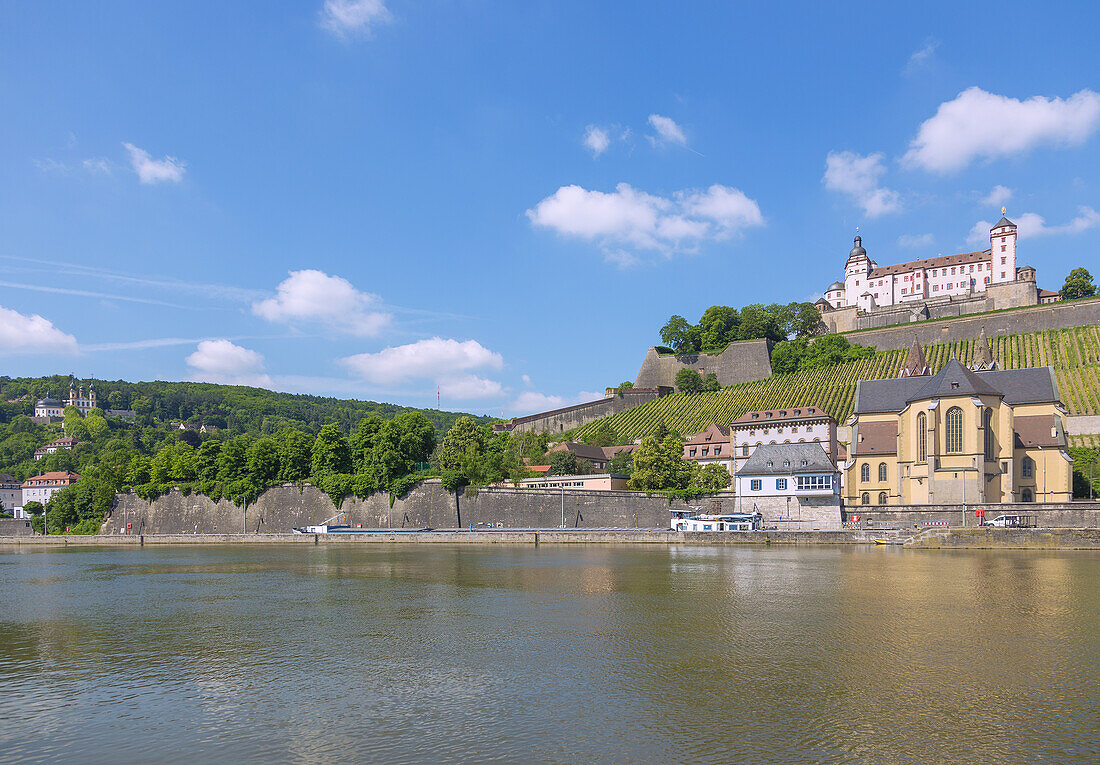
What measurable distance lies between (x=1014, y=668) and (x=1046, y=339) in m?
77.3

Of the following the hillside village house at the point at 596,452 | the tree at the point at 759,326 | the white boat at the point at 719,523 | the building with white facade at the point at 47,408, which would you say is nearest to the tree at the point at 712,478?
the white boat at the point at 719,523

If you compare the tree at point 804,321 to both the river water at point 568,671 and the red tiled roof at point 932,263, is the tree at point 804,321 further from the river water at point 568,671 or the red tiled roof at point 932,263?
the river water at point 568,671

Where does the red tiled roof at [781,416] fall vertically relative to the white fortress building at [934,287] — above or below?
below

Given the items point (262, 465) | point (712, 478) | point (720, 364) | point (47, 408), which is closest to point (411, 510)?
point (262, 465)

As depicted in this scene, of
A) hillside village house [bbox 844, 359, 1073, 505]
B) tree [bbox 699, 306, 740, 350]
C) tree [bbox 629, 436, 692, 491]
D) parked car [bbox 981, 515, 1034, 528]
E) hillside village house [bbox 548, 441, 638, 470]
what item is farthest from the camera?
tree [bbox 699, 306, 740, 350]

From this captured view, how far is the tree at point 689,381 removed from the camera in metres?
93.9

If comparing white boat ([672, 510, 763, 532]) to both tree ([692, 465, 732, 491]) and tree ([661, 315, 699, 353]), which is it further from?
tree ([661, 315, 699, 353])

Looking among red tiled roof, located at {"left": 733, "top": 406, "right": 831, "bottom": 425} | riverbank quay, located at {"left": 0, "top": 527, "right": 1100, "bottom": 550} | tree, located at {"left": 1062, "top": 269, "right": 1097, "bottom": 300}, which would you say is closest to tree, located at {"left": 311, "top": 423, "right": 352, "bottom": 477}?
riverbank quay, located at {"left": 0, "top": 527, "right": 1100, "bottom": 550}

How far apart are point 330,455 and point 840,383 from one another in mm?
50275

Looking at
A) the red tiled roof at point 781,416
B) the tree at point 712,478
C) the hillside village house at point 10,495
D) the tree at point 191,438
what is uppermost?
the red tiled roof at point 781,416

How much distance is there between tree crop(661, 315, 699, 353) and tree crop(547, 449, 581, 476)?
39.4 metres

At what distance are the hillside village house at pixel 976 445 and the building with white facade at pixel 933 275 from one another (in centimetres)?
5361

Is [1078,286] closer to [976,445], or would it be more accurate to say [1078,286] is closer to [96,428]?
[976,445]

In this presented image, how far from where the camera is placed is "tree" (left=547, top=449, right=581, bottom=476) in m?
64.0
